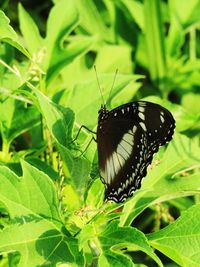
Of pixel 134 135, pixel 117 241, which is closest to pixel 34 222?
pixel 117 241

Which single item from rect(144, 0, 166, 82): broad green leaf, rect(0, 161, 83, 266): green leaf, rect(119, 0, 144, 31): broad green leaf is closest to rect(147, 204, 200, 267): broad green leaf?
rect(0, 161, 83, 266): green leaf

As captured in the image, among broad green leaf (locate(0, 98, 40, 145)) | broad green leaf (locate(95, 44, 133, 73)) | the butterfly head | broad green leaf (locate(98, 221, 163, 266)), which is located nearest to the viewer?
broad green leaf (locate(98, 221, 163, 266))

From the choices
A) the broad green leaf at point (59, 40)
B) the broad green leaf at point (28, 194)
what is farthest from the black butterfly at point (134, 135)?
the broad green leaf at point (59, 40)

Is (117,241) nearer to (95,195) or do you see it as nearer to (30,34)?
(95,195)

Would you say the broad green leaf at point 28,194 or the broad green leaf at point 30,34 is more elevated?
the broad green leaf at point 30,34

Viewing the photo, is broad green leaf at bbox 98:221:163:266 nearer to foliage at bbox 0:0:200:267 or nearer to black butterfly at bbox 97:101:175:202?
foliage at bbox 0:0:200:267

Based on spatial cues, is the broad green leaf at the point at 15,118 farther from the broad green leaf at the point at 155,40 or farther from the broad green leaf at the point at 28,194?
the broad green leaf at the point at 155,40

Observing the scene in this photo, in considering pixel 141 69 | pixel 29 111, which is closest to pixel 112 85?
pixel 29 111
